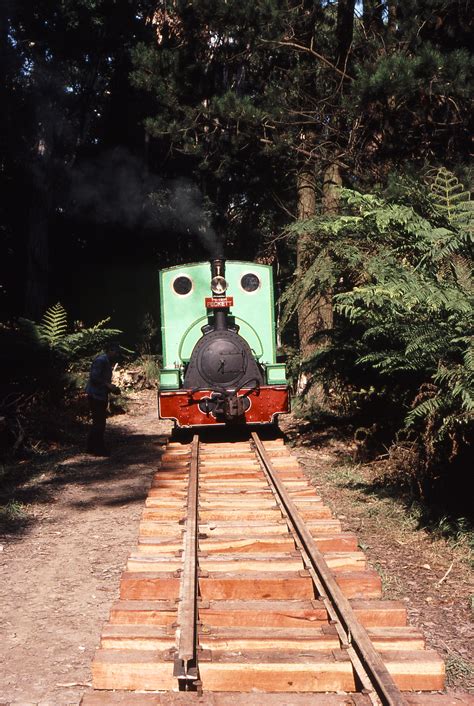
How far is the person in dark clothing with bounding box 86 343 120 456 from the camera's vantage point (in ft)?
32.2

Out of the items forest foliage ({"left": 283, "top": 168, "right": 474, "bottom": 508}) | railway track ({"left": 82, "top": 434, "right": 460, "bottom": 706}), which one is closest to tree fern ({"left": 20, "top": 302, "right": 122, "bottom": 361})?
forest foliage ({"left": 283, "top": 168, "right": 474, "bottom": 508})

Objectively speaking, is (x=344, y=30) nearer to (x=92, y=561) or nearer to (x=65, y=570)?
(x=92, y=561)

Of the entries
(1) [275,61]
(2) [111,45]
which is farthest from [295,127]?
(2) [111,45]

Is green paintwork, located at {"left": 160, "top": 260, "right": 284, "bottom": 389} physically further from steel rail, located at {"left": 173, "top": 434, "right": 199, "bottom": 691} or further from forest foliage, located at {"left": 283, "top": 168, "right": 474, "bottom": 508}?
steel rail, located at {"left": 173, "top": 434, "right": 199, "bottom": 691}

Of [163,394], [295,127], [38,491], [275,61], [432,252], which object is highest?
[275,61]

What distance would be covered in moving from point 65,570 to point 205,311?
588cm

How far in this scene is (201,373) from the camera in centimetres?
1012

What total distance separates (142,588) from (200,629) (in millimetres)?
691

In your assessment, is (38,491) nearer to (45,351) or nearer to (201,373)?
(201,373)

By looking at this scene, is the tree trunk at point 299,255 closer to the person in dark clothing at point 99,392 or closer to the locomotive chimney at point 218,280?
the locomotive chimney at point 218,280

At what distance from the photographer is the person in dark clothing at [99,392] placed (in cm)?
983

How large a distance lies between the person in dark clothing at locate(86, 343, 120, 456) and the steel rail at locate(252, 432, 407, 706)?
4.26 meters

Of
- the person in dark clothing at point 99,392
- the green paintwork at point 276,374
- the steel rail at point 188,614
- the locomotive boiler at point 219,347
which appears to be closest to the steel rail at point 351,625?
the steel rail at point 188,614

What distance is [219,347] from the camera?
397 inches
